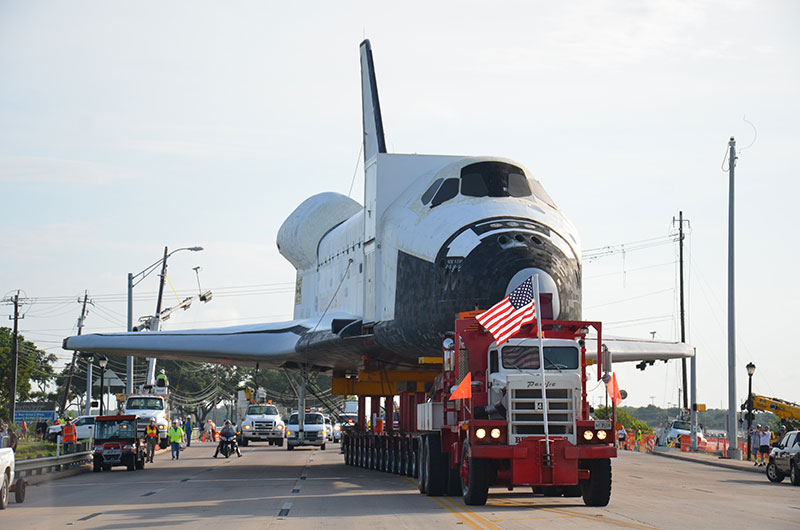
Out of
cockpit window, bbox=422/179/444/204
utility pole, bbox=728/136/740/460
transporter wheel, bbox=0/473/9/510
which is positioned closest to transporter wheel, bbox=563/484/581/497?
cockpit window, bbox=422/179/444/204

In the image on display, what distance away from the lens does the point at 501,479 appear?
1385 cm

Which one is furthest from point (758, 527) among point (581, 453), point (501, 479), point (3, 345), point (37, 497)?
point (3, 345)

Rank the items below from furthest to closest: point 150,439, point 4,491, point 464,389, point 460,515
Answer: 1. point 150,439
2. point 4,491
3. point 464,389
4. point 460,515

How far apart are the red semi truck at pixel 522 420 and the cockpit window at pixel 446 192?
310cm

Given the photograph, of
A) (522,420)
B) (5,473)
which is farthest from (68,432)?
(522,420)

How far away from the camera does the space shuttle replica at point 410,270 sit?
15586 millimetres

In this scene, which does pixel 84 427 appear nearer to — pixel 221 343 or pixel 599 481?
pixel 221 343

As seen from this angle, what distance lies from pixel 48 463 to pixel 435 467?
40.9 ft

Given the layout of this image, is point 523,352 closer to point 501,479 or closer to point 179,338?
point 501,479

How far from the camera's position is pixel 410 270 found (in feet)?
57.2

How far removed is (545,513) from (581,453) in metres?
0.98

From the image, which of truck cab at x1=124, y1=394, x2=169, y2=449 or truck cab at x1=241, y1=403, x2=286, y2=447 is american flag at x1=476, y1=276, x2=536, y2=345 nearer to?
truck cab at x1=124, y1=394, x2=169, y2=449

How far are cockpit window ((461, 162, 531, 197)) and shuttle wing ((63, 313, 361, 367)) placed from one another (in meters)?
6.90

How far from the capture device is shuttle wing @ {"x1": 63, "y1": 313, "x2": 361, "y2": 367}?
2400 centimetres
